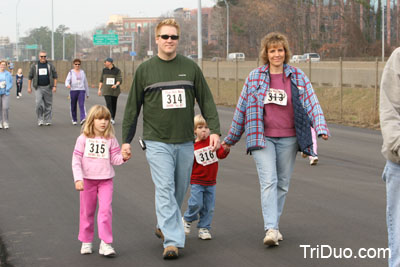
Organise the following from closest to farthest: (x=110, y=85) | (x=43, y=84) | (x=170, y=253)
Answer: (x=170, y=253) → (x=43, y=84) → (x=110, y=85)

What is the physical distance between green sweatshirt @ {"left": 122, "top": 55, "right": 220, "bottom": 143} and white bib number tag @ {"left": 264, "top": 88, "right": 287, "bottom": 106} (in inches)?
20.9

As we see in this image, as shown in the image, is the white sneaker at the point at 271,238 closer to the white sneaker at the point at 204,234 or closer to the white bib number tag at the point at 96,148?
the white sneaker at the point at 204,234

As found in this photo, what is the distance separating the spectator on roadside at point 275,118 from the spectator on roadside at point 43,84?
46.8ft

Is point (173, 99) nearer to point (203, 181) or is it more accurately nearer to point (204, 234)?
point (203, 181)

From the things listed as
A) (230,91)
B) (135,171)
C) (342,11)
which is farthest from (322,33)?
(135,171)

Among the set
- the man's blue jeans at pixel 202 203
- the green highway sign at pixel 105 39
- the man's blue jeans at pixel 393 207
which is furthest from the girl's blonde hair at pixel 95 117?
the green highway sign at pixel 105 39

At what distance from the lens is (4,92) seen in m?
19.3

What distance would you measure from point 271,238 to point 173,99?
1.49 m

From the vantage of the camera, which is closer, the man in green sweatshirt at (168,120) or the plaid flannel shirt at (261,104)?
the man in green sweatshirt at (168,120)

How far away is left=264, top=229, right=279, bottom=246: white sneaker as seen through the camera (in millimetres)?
6695

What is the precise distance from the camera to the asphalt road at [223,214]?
6543 millimetres

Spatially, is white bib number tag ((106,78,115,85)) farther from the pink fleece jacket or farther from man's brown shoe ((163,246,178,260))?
man's brown shoe ((163,246,178,260))

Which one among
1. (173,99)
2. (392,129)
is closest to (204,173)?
(173,99)

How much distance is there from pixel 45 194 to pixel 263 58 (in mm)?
4164
